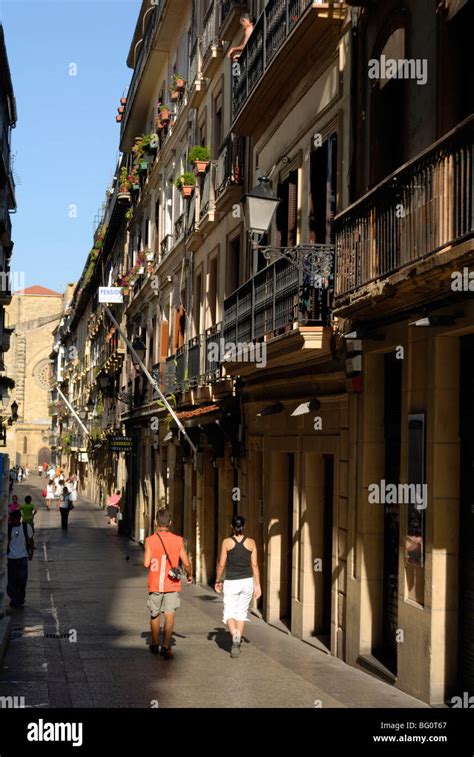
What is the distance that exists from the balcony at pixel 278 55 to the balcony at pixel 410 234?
2.85 metres

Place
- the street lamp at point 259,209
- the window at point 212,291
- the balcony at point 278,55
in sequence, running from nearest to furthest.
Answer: the balcony at point 278,55 → the street lamp at point 259,209 → the window at point 212,291

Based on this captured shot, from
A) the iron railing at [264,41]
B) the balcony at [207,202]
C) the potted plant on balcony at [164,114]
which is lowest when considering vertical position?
the balcony at [207,202]

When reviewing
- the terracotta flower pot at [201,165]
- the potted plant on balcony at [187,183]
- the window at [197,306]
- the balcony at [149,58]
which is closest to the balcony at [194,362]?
the window at [197,306]

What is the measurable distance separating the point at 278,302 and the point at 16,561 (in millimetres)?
6768

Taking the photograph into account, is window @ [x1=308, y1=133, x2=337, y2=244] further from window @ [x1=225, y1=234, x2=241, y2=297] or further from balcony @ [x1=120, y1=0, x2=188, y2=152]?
balcony @ [x1=120, y1=0, x2=188, y2=152]

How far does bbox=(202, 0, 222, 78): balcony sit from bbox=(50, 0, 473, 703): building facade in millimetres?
77

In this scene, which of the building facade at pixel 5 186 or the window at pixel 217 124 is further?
the building facade at pixel 5 186

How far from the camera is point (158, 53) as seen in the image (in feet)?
107

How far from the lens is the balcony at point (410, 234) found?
30.6ft

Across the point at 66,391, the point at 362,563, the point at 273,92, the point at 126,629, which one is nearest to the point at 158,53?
the point at 273,92

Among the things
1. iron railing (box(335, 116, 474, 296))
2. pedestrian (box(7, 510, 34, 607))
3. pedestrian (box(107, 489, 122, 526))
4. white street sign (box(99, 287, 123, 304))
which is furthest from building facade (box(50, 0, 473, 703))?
pedestrian (box(107, 489, 122, 526))

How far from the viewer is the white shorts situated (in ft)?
44.0

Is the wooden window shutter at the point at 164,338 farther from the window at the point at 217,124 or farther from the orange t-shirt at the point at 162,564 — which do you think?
the orange t-shirt at the point at 162,564

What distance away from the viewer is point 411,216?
34.6ft
